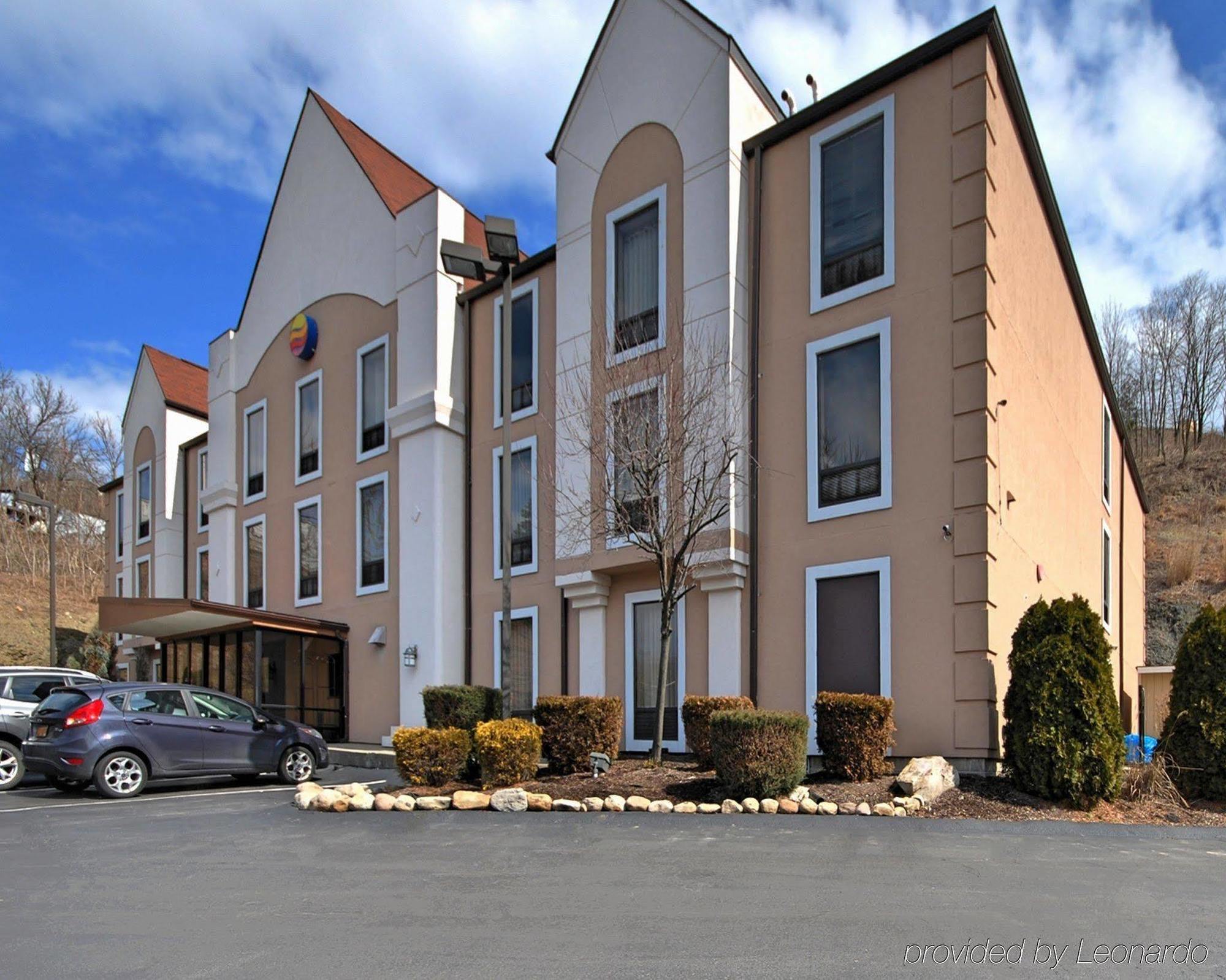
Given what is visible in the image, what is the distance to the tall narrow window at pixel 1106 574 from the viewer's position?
888 inches

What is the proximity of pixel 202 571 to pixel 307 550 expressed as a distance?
781cm

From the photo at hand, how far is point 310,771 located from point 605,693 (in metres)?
4.65

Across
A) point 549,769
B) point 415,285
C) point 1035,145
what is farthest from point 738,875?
point 415,285

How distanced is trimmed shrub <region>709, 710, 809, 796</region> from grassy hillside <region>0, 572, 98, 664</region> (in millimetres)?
37804

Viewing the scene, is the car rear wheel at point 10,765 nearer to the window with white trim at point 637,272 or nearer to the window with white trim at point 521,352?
the window with white trim at point 521,352

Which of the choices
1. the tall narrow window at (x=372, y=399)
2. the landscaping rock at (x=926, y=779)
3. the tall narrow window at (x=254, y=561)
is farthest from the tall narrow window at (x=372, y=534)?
the landscaping rock at (x=926, y=779)

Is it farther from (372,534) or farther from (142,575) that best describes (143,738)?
(142,575)

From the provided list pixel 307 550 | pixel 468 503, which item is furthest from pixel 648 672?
pixel 307 550

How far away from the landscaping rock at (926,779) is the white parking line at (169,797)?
708cm

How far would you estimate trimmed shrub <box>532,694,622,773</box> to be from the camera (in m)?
12.3

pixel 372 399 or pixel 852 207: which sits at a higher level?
pixel 852 207

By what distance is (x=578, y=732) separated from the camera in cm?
1234

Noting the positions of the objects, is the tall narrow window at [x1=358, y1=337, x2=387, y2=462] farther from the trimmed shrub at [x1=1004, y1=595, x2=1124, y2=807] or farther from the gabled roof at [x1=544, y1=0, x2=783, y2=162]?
the trimmed shrub at [x1=1004, y1=595, x2=1124, y2=807]

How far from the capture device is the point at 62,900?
6.84m
